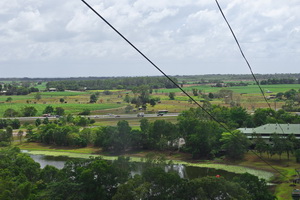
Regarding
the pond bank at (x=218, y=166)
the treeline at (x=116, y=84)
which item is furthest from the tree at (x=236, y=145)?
the treeline at (x=116, y=84)

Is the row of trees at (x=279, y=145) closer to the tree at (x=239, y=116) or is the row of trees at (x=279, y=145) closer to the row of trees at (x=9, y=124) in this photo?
the tree at (x=239, y=116)

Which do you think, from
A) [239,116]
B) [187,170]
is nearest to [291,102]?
[239,116]

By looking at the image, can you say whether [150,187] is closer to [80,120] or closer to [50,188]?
[50,188]

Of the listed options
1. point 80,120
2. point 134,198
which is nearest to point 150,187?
point 134,198

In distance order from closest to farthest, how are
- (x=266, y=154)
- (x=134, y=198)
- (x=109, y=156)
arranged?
(x=134, y=198) → (x=266, y=154) → (x=109, y=156)

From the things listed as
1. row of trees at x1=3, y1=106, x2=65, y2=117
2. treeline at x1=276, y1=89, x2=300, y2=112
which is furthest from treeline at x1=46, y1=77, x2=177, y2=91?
row of trees at x1=3, y1=106, x2=65, y2=117

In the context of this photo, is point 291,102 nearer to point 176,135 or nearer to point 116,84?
point 176,135

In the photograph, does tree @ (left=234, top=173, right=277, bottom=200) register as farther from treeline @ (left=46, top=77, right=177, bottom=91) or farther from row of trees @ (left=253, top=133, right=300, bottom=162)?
treeline @ (left=46, top=77, right=177, bottom=91)
